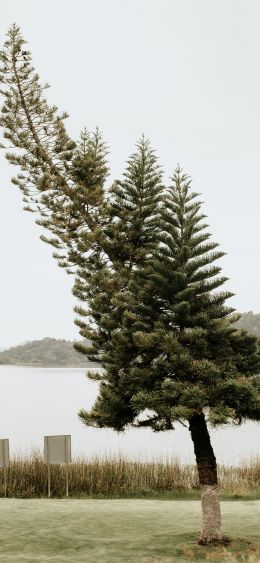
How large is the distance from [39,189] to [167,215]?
20.3 ft

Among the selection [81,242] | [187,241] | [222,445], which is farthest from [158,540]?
[222,445]

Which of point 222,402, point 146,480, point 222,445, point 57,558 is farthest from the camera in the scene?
point 222,445

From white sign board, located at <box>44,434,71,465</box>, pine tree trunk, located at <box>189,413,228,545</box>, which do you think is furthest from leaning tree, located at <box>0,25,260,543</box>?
white sign board, located at <box>44,434,71,465</box>

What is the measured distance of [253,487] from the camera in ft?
72.5

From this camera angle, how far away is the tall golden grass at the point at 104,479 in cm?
2084

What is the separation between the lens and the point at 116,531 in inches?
539

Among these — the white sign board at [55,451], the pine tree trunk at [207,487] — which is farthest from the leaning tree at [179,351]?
the white sign board at [55,451]

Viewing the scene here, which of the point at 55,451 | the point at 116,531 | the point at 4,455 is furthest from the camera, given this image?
the point at 4,455

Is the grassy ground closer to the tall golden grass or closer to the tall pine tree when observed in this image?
the tall pine tree

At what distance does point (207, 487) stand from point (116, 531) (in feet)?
7.46

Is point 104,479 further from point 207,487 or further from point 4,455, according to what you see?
point 207,487

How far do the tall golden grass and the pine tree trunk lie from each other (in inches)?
332

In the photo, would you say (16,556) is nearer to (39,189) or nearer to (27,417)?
(39,189)

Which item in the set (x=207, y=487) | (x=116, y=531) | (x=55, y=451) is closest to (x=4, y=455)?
(x=55, y=451)
